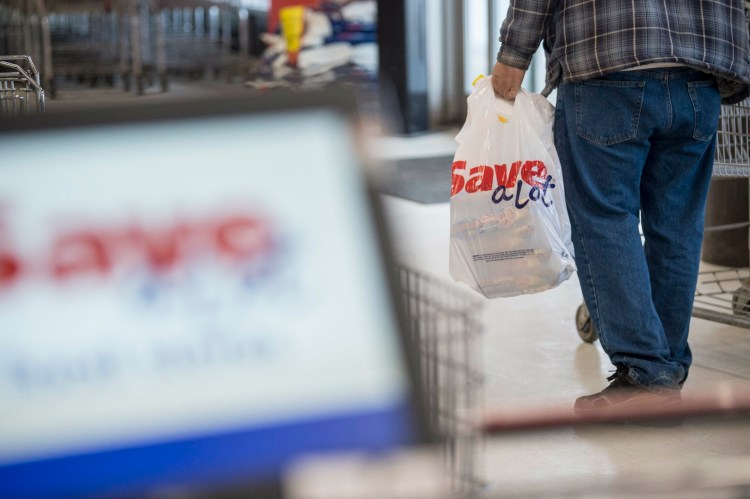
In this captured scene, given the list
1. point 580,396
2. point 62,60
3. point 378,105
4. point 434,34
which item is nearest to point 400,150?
point 434,34

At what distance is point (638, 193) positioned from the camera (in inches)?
90.8

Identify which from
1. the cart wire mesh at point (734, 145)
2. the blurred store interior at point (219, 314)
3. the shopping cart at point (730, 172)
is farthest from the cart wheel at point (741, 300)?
the blurred store interior at point (219, 314)

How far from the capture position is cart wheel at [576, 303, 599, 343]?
9.53 feet

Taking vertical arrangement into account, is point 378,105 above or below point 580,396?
above

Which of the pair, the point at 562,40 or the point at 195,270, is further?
the point at 562,40

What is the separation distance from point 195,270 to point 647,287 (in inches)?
70.2

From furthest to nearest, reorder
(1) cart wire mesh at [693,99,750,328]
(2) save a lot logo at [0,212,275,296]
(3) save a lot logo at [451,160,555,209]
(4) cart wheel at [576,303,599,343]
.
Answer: (4) cart wheel at [576,303,599,343] < (1) cart wire mesh at [693,99,750,328] < (3) save a lot logo at [451,160,555,209] < (2) save a lot logo at [0,212,275,296]

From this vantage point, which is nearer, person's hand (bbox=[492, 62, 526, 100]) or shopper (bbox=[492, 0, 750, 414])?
shopper (bbox=[492, 0, 750, 414])

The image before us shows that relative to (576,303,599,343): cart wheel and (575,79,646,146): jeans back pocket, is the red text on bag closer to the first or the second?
(575,79,646,146): jeans back pocket

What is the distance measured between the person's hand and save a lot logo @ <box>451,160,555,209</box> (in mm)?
155

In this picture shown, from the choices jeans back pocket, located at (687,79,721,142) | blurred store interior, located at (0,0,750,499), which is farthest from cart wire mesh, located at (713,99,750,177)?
blurred store interior, located at (0,0,750,499)

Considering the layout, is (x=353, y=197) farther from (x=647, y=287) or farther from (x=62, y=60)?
(x=62, y=60)

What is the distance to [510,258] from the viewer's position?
7.76ft

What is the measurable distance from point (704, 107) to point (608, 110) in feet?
0.68
